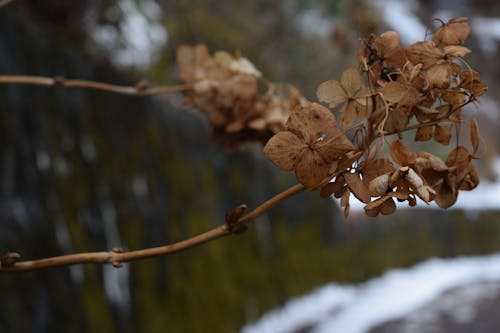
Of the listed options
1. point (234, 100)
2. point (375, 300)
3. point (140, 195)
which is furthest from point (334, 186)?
point (375, 300)

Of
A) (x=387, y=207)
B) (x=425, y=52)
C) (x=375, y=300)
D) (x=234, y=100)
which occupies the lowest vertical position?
(x=387, y=207)

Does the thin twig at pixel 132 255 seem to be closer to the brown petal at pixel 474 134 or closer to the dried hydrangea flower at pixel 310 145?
the dried hydrangea flower at pixel 310 145

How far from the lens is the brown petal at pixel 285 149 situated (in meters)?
0.44

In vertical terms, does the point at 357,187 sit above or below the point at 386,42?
below

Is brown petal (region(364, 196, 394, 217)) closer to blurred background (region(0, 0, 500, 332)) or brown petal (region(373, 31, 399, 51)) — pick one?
brown petal (region(373, 31, 399, 51))

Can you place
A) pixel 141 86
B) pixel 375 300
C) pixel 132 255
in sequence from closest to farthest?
pixel 132 255
pixel 141 86
pixel 375 300

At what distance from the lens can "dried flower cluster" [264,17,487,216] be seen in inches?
17.1

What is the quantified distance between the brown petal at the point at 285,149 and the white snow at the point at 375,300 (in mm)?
2082

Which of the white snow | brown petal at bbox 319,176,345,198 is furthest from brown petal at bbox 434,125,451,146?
the white snow

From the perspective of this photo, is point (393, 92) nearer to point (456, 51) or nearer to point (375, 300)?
point (456, 51)

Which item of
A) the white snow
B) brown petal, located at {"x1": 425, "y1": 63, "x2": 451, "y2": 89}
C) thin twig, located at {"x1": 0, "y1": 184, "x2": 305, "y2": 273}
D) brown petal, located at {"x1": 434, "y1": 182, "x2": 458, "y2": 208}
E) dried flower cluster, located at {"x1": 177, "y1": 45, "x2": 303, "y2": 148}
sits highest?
the white snow

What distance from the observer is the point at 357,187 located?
433mm

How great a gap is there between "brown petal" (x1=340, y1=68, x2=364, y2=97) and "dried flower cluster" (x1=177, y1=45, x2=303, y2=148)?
0.57 feet

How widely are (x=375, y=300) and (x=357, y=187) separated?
3030mm
